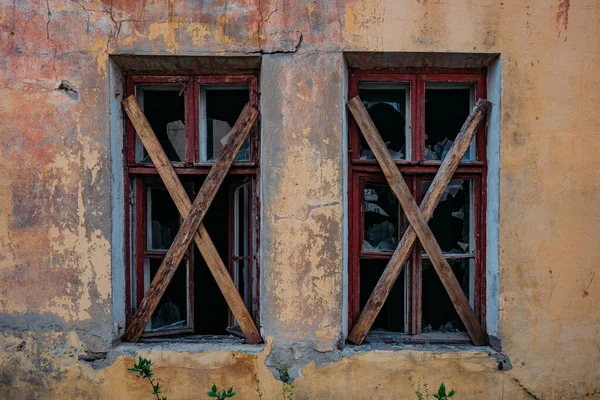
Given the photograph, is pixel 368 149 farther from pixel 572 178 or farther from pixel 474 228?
pixel 572 178

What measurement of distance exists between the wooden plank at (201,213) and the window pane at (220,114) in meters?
0.17

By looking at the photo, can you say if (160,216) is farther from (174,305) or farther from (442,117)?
(442,117)

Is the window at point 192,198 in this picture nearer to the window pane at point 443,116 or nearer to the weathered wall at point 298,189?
the weathered wall at point 298,189

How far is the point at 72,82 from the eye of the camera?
10.0 feet

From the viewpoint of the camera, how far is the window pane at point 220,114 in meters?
3.31

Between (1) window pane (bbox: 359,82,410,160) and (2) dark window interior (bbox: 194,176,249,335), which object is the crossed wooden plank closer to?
(1) window pane (bbox: 359,82,410,160)

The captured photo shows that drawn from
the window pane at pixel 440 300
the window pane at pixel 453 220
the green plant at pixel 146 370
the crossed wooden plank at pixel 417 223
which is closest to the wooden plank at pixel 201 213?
the green plant at pixel 146 370

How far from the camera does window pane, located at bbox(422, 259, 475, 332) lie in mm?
3324

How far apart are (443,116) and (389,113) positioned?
1.21ft

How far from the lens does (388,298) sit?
335 cm

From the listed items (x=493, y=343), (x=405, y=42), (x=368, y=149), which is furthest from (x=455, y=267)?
(x=405, y=42)

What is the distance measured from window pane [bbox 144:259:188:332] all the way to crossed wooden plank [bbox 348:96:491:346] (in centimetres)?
118

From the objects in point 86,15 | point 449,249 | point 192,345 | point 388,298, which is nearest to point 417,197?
point 449,249

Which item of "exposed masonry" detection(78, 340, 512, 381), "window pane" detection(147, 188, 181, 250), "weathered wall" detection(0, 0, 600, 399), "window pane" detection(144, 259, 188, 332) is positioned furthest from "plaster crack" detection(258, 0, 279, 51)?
"exposed masonry" detection(78, 340, 512, 381)
